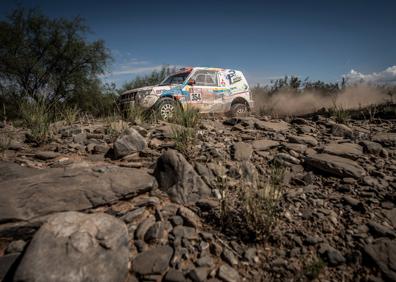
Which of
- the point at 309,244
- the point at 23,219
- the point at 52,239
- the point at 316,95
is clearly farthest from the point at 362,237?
the point at 316,95

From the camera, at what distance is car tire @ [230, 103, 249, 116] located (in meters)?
8.13

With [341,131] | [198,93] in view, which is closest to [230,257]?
[341,131]

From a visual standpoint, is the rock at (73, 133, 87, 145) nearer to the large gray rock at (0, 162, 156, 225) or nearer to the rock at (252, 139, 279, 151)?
the large gray rock at (0, 162, 156, 225)

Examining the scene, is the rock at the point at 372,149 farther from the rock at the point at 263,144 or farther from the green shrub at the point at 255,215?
the green shrub at the point at 255,215

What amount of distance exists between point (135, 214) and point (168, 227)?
365mm

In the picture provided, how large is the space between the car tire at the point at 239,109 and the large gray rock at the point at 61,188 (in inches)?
231

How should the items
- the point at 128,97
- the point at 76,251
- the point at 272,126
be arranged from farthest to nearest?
the point at 128,97, the point at 272,126, the point at 76,251

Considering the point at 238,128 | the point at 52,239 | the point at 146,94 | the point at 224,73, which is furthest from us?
the point at 224,73

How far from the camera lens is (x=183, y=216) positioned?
2.27 meters

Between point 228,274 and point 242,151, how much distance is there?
2065 mm

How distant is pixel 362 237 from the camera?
202 centimetres

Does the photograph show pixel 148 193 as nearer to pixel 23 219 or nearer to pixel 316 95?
pixel 23 219

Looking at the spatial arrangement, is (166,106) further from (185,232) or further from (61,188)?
(185,232)

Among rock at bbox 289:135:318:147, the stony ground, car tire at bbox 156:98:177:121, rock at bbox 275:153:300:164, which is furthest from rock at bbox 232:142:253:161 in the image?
car tire at bbox 156:98:177:121
